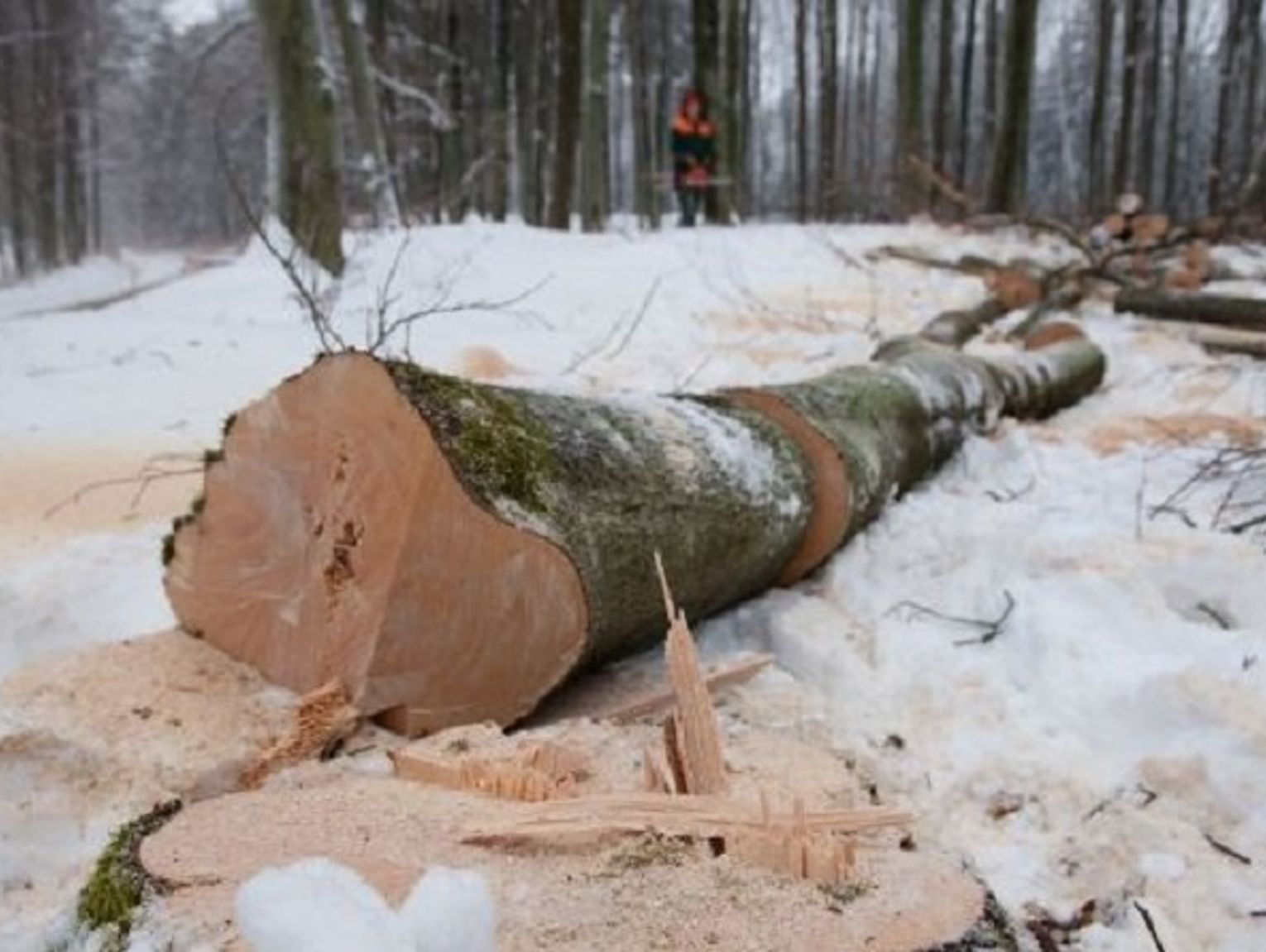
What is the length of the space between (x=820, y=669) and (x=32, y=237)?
34.1 metres

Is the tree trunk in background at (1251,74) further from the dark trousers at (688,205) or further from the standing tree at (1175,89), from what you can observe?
the dark trousers at (688,205)

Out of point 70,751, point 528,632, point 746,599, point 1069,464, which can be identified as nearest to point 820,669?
point 746,599

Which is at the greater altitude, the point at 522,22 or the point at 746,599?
the point at 522,22

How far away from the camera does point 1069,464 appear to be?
4.60 m

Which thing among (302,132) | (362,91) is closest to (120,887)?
(302,132)

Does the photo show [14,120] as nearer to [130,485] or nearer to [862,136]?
[862,136]

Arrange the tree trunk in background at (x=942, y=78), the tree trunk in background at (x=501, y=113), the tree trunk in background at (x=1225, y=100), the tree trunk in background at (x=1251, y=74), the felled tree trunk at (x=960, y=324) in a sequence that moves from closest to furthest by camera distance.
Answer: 1. the felled tree trunk at (x=960, y=324)
2. the tree trunk in background at (x=501, y=113)
3. the tree trunk in background at (x=1225, y=100)
4. the tree trunk in background at (x=1251, y=74)
5. the tree trunk in background at (x=942, y=78)

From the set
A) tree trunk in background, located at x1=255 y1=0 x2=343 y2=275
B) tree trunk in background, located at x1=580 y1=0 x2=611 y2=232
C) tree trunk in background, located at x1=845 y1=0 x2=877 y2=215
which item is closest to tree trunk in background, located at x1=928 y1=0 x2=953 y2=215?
tree trunk in background, located at x1=845 y1=0 x2=877 y2=215

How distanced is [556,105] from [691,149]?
1.74 metres

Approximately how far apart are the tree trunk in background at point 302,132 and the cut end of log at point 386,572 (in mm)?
6725

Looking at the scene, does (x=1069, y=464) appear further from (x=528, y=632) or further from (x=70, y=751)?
(x=70, y=751)

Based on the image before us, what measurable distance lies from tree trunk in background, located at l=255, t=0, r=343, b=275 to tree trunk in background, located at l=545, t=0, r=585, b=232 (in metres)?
4.13

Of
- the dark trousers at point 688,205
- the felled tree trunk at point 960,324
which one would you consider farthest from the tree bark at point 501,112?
the felled tree trunk at point 960,324

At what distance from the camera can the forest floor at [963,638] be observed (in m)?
2.17
